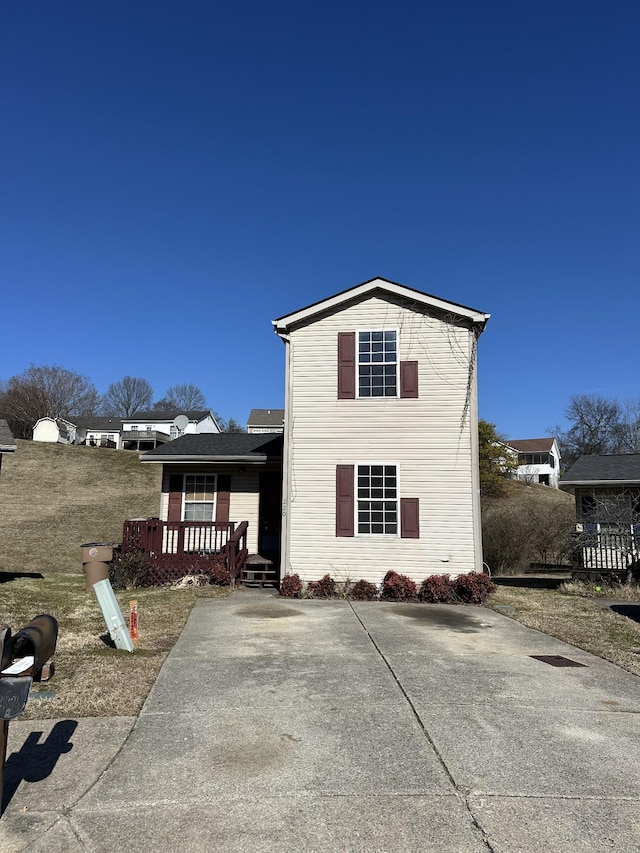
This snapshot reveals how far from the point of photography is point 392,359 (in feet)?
44.5

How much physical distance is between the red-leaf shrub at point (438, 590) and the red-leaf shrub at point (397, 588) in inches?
8.8

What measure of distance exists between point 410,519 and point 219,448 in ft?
21.0

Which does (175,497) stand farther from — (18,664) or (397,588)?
(18,664)

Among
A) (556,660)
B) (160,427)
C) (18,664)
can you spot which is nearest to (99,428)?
(160,427)

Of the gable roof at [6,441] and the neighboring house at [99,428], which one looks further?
Answer: the neighboring house at [99,428]

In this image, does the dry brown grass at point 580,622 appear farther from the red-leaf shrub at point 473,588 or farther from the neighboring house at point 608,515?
the neighboring house at point 608,515

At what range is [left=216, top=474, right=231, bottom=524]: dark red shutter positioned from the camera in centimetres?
1627

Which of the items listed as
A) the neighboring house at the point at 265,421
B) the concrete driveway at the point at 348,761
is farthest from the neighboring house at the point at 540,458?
the concrete driveway at the point at 348,761

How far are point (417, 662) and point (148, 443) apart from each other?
2011 inches

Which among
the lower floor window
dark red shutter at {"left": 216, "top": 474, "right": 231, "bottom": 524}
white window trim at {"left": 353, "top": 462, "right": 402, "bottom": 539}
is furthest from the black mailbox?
dark red shutter at {"left": 216, "top": 474, "right": 231, "bottom": 524}

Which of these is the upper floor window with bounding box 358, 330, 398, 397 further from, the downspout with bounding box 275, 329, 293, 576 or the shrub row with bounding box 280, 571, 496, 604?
the shrub row with bounding box 280, 571, 496, 604

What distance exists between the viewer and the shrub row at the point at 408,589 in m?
12.4

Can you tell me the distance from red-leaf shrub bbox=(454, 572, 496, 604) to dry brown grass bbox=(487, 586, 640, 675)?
270mm

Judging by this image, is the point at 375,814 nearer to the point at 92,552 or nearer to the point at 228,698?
the point at 228,698
